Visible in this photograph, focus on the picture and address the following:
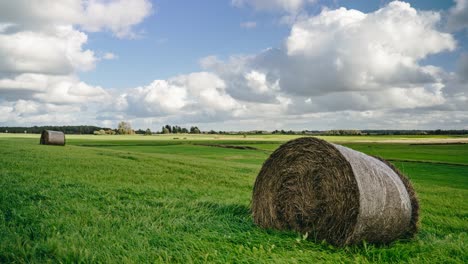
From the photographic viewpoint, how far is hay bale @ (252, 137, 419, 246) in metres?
6.13

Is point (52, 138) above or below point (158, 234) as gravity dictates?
above

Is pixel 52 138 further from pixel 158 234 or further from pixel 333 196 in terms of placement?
pixel 333 196

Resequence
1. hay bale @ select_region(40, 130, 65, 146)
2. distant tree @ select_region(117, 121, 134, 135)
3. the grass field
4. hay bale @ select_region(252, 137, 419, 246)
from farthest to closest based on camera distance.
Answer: distant tree @ select_region(117, 121, 134, 135), hay bale @ select_region(40, 130, 65, 146), hay bale @ select_region(252, 137, 419, 246), the grass field

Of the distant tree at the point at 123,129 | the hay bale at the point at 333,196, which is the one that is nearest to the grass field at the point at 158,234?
the hay bale at the point at 333,196

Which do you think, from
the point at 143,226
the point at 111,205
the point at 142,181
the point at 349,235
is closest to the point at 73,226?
the point at 143,226

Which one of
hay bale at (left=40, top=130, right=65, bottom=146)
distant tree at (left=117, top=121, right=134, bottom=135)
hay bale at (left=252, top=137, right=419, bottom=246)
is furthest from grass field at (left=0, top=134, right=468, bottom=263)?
distant tree at (left=117, top=121, right=134, bottom=135)

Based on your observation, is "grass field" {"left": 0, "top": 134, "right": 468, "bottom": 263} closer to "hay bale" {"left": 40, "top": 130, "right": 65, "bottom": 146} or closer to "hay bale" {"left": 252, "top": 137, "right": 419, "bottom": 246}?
"hay bale" {"left": 252, "top": 137, "right": 419, "bottom": 246}

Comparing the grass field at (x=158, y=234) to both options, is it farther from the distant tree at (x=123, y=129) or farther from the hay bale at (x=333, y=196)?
the distant tree at (x=123, y=129)

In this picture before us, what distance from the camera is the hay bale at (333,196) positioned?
6129 millimetres

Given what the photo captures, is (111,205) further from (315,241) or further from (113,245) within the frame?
(315,241)

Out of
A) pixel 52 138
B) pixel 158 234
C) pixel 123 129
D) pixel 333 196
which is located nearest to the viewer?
pixel 158 234

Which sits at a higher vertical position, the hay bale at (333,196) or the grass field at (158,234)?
the hay bale at (333,196)

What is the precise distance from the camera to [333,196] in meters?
6.44

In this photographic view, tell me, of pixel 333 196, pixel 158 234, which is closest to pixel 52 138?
pixel 158 234
